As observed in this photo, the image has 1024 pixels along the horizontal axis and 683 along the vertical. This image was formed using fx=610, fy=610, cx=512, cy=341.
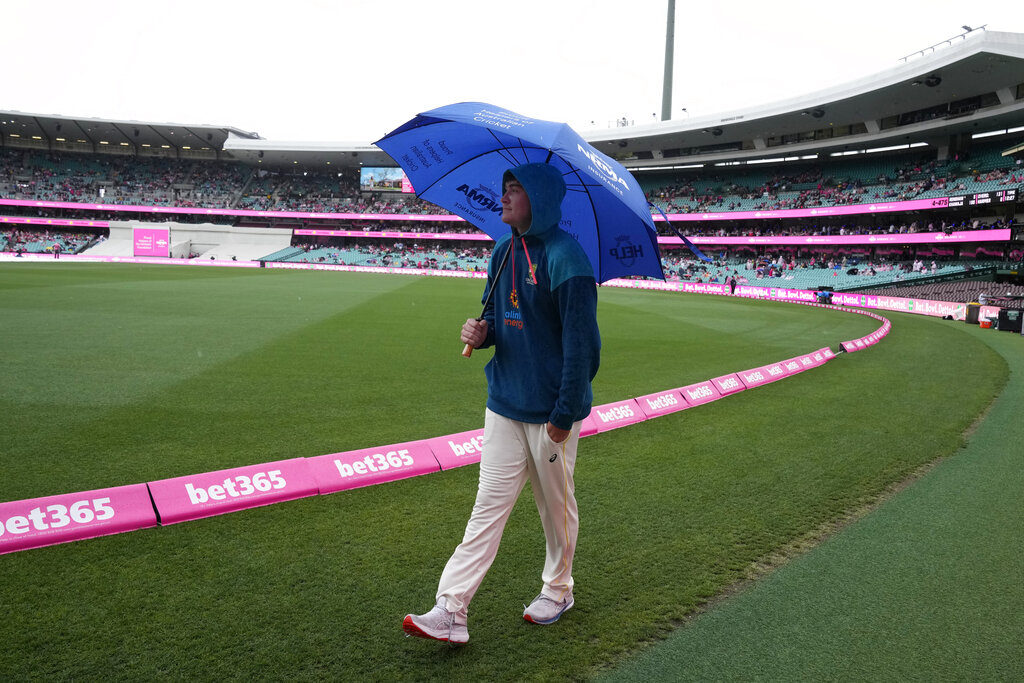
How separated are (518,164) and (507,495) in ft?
5.95

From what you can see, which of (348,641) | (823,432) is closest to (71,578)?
(348,641)

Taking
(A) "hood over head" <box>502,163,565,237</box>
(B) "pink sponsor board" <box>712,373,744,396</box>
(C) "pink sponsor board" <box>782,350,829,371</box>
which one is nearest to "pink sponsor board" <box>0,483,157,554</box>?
(A) "hood over head" <box>502,163,565,237</box>

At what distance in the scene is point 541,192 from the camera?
2730mm

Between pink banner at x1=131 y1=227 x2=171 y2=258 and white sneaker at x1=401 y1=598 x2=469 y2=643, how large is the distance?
7209 centimetres

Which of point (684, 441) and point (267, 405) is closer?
point (684, 441)

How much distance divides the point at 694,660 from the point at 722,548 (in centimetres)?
131

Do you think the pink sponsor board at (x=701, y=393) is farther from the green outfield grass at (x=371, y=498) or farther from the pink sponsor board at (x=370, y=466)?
the pink sponsor board at (x=370, y=466)

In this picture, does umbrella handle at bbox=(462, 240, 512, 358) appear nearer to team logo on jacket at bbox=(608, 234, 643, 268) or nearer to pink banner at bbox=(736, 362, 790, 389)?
team logo on jacket at bbox=(608, 234, 643, 268)

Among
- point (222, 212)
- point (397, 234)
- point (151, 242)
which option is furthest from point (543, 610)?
point (222, 212)

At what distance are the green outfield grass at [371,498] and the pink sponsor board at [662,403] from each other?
167 millimetres

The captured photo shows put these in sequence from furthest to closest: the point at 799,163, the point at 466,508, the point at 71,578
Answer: the point at 799,163 < the point at 466,508 < the point at 71,578

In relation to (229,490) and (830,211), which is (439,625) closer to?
(229,490)

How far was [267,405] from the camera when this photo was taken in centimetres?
737

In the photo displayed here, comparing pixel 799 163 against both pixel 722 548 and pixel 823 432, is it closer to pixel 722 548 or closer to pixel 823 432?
pixel 823 432
